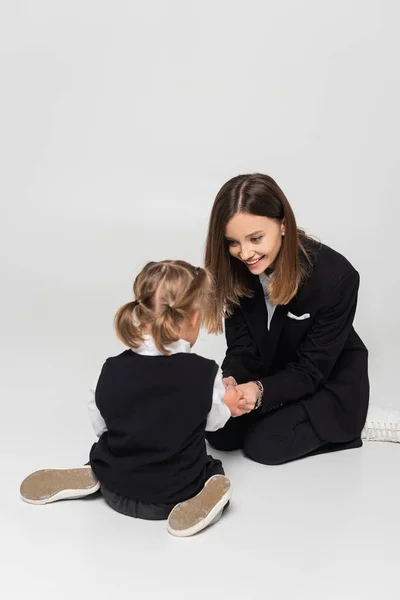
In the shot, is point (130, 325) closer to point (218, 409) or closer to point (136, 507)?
point (218, 409)

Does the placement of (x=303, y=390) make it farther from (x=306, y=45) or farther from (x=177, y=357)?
(x=306, y=45)

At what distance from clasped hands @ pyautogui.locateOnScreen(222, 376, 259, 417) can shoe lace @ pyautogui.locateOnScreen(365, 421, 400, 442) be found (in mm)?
458

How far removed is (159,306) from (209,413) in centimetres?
34

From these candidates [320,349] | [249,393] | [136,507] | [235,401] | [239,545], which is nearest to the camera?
[239,545]

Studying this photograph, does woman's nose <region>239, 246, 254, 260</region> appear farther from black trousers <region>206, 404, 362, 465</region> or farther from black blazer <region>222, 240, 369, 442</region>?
black trousers <region>206, 404, 362, 465</region>

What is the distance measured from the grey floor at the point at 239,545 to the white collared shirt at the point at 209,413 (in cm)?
24

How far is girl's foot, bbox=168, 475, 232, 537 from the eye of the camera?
270cm

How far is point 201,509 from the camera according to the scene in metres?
2.74

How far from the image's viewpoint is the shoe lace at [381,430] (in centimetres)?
336

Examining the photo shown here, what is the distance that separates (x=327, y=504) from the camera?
9.50 ft

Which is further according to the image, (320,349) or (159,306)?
(320,349)

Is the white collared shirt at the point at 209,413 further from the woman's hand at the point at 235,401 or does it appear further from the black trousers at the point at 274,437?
the black trousers at the point at 274,437

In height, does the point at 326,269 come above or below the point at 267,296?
above

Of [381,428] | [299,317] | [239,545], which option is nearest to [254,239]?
[299,317]
